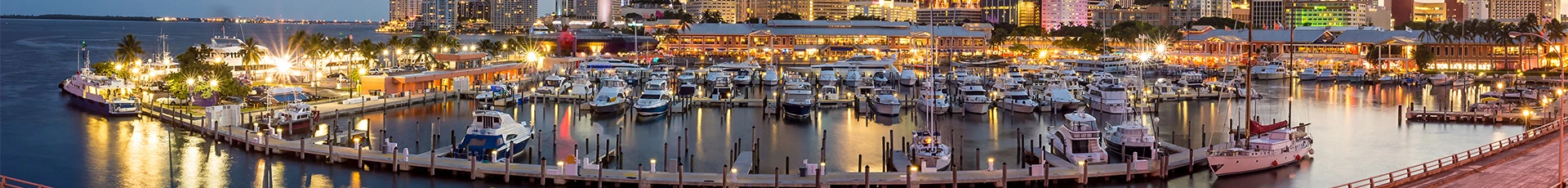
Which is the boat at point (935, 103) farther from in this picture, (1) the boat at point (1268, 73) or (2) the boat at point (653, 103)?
(1) the boat at point (1268, 73)

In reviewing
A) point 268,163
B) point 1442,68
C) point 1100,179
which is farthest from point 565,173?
point 1442,68

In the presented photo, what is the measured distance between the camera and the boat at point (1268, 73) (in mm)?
88000

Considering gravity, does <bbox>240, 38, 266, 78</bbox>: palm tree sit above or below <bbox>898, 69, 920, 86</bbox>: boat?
above

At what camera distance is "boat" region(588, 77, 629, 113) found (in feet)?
181

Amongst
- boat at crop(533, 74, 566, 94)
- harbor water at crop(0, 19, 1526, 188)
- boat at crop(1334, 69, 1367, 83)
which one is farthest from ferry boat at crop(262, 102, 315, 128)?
boat at crop(1334, 69, 1367, 83)

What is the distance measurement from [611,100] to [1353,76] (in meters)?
46.4

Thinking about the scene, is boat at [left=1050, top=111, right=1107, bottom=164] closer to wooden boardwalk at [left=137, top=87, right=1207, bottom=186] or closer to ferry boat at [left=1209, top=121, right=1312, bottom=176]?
wooden boardwalk at [left=137, top=87, right=1207, bottom=186]

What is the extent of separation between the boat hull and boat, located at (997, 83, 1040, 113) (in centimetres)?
1975

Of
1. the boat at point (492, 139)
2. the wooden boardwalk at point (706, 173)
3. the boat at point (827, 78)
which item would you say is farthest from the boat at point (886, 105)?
the wooden boardwalk at point (706, 173)

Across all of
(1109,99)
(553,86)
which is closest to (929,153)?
(1109,99)

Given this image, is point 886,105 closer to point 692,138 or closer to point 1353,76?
point 692,138

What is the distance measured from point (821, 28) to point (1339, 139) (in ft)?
285

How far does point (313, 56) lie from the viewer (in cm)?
7775

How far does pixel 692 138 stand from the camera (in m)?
47.3
